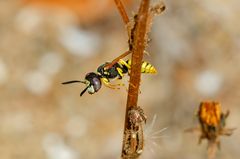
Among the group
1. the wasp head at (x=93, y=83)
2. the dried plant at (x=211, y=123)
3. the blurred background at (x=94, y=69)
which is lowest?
the dried plant at (x=211, y=123)

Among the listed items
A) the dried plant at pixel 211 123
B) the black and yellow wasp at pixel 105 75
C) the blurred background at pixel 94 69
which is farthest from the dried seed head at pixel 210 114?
the blurred background at pixel 94 69

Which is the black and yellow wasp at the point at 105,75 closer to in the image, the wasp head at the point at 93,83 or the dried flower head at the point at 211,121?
the wasp head at the point at 93,83

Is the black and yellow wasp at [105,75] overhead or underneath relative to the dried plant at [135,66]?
overhead

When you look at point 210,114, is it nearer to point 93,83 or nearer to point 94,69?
point 93,83

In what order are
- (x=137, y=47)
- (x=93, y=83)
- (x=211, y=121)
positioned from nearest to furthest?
(x=137, y=47), (x=93, y=83), (x=211, y=121)

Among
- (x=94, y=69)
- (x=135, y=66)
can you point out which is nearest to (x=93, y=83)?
(x=135, y=66)

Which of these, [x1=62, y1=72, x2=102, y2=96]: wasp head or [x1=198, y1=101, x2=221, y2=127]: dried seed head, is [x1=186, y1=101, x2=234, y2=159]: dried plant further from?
[x1=62, y1=72, x2=102, y2=96]: wasp head

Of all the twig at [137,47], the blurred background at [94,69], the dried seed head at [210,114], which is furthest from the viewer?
the blurred background at [94,69]
